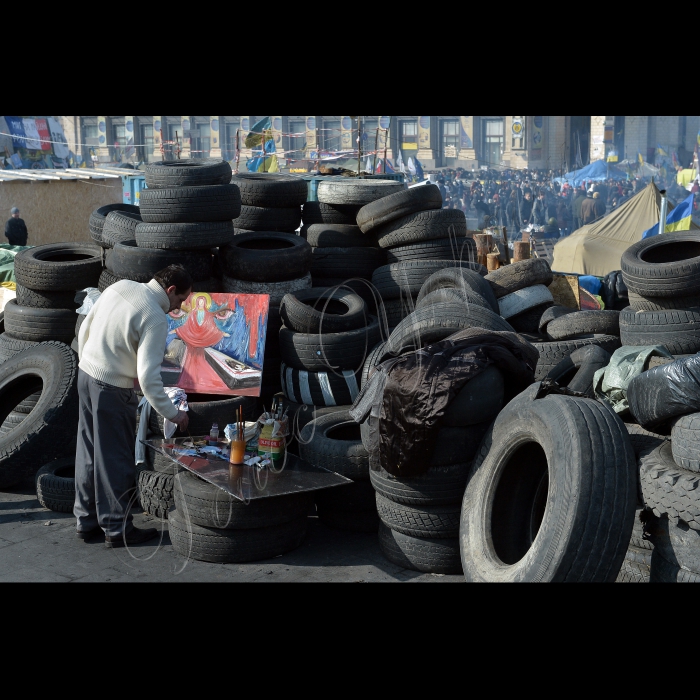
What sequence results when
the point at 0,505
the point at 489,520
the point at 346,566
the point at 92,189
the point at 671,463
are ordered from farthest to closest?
the point at 92,189, the point at 0,505, the point at 346,566, the point at 489,520, the point at 671,463

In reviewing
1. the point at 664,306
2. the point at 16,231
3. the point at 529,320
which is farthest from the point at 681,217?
the point at 16,231

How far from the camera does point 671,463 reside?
461cm

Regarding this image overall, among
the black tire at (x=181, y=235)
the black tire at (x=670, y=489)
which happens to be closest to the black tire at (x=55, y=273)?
the black tire at (x=181, y=235)

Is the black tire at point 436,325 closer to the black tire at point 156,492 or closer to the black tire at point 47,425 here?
the black tire at point 156,492

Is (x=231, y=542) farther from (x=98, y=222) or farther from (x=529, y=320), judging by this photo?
(x=98, y=222)

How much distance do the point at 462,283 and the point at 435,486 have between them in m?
2.83

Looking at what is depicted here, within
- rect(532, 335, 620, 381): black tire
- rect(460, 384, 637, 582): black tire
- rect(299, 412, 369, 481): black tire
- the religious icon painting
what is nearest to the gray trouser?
rect(299, 412, 369, 481): black tire

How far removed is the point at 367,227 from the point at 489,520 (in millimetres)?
4615

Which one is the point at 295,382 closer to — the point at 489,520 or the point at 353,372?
the point at 353,372

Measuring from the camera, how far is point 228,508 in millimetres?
5375

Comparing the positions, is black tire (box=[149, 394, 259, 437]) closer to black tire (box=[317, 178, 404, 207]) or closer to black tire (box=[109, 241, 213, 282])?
black tire (box=[109, 241, 213, 282])

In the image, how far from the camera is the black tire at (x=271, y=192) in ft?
29.9

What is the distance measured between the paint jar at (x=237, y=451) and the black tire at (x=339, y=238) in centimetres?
399

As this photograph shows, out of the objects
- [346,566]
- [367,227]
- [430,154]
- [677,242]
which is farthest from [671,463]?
[430,154]
